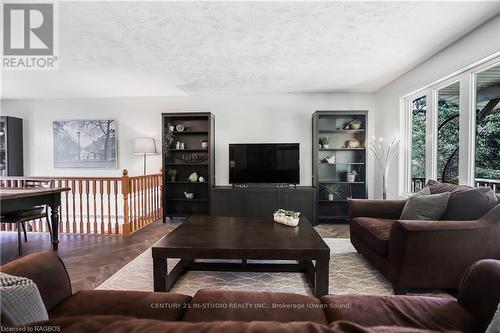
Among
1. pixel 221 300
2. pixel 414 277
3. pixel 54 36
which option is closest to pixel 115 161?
pixel 54 36

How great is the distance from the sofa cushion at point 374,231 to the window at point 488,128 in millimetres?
1125

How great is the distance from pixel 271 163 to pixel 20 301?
4.04 metres

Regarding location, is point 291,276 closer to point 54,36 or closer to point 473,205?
point 473,205

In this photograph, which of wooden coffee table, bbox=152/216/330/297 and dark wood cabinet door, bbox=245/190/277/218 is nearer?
wooden coffee table, bbox=152/216/330/297

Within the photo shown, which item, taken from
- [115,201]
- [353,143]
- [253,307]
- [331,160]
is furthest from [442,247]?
[115,201]

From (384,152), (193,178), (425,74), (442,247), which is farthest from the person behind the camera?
(193,178)

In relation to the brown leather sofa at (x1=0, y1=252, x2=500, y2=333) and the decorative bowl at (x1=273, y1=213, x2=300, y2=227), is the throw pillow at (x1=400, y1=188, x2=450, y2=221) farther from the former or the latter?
the brown leather sofa at (x1=0, y1=252, x2=500, y2=333)

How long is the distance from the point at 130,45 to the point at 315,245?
115 inches

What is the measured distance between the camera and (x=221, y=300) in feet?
3.86

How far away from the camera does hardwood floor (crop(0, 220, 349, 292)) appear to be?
2.50 m

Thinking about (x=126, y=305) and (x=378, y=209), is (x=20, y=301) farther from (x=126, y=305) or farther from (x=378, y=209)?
(x=378, y=209)

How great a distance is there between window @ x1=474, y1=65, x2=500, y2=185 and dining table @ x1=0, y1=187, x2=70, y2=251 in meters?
5.00

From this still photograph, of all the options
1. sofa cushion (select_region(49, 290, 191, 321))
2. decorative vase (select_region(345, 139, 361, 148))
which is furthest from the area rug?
decorative vase (select_region(345, 139, 361, 148))

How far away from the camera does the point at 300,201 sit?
4.35 metres
